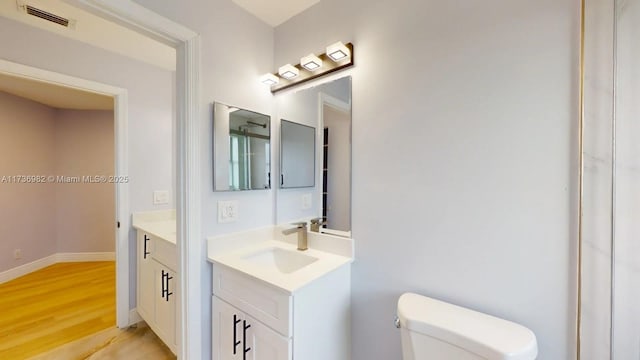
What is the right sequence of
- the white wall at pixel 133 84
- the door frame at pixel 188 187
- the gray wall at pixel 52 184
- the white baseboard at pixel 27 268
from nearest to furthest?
the door frame at pixel 188 187
the white wall at pixel 133 84
the white baseboard at pixel 27 268
the gray wall at pixel 52 184

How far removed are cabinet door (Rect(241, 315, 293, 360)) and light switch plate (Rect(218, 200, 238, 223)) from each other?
1.83ft

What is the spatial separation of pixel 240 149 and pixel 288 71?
59cm

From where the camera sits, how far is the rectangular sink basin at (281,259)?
1.50m

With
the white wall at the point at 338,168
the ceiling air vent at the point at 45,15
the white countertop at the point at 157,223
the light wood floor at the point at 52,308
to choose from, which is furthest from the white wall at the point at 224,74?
the light wood floor at the point at 52,308

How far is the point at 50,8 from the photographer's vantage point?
5.35 ft

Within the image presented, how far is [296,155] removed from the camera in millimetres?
1755

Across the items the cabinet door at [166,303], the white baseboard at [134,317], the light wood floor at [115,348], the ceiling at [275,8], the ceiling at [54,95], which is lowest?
the light wood floor at [115,348]

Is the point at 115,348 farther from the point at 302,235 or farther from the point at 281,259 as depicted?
the point at 302,235

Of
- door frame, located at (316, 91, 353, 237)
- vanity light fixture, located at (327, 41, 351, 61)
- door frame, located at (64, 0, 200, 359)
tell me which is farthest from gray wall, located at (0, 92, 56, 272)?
vanity light fixture, located at (327, 41, 351, 61)

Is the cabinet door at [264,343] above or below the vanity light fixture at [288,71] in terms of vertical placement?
below

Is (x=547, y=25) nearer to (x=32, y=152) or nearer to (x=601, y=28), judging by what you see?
(x=601, y=28)

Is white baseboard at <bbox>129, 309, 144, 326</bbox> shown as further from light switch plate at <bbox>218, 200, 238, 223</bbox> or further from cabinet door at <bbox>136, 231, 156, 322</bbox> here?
light switch plate at <bbox>218, 200, 238, 223</bbox>

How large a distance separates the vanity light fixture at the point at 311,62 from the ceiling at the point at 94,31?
1038 mm

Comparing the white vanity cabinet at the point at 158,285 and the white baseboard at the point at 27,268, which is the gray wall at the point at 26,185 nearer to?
the white baseboard at the point at 27,268
